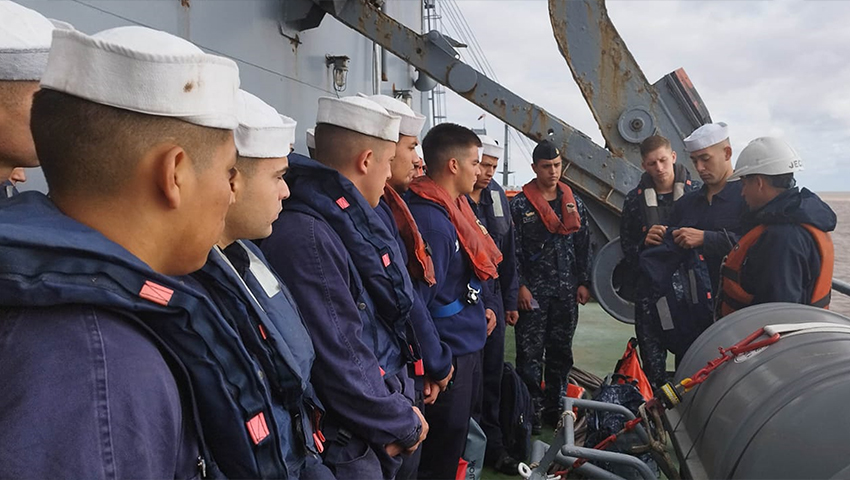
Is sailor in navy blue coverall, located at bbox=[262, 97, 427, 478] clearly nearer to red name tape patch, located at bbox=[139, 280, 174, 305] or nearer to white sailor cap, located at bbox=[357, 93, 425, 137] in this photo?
white sailor cap, located at bbox=[357, 93, 425, 137]

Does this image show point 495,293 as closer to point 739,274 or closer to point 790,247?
point 739,274

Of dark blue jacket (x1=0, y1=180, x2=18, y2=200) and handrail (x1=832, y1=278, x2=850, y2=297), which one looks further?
handrail (x1=832, y1=278, x2=850, y2=297)

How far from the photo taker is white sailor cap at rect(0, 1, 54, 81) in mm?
1190

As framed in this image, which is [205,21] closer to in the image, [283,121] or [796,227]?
[283,121]

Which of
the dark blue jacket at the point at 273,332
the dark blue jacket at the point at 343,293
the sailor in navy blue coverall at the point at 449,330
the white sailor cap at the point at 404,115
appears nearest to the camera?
the dark blue jacket at the point at 273,332

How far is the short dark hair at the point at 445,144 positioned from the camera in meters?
2.79

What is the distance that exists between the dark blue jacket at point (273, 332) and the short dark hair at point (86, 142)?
0.29 meters

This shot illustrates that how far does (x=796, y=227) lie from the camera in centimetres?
242

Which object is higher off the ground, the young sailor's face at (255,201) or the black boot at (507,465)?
the young sailor's face at (255,201)

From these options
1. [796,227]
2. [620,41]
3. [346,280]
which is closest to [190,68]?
[346,280]

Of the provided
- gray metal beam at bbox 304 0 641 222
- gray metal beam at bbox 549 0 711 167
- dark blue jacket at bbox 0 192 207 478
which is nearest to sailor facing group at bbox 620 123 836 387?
gray metal beam at bbox 304 0 641 222

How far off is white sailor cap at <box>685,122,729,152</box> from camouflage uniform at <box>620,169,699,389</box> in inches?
17.9

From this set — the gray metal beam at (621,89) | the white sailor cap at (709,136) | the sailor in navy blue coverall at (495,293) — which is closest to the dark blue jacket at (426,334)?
the sailor in navy blue coverall at (495,293)

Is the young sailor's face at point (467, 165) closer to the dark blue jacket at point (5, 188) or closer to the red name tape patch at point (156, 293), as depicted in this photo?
the dark blue jacket at point (5, 188)
